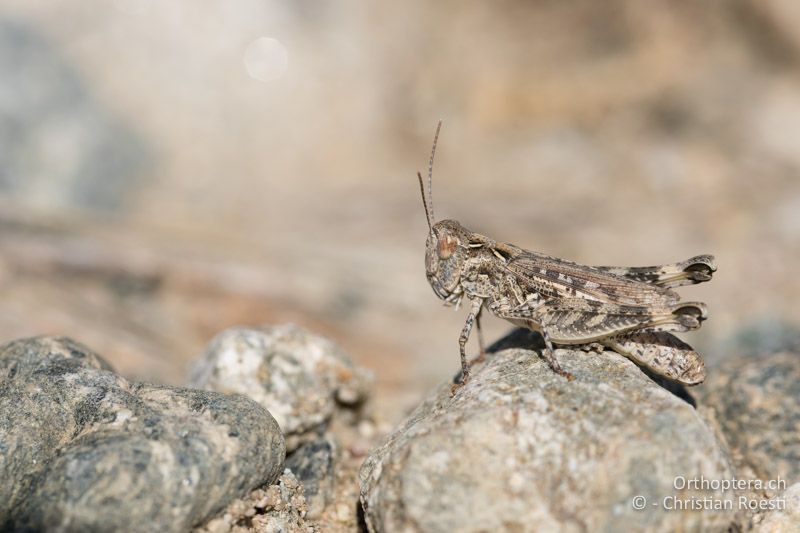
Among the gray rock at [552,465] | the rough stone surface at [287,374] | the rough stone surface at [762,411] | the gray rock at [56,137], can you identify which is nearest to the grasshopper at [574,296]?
the gray rock at [552,465]

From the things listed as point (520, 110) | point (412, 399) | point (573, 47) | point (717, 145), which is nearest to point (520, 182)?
point (520, 110)

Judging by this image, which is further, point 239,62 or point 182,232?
point 239,62

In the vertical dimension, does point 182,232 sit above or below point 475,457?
above

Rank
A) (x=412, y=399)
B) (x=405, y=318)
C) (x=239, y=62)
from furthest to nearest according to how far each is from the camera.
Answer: (x=239, y=62) < (x=405, y=318) < (x=412, y=399)

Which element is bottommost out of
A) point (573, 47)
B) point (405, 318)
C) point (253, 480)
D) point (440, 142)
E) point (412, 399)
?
point (253, 480)

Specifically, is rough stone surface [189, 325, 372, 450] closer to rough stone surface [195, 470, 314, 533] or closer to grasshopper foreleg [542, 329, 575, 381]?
rough stone surface [195, 470, 314, 533]

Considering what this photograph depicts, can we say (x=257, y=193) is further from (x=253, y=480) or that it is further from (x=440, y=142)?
(x=253, y=480)
